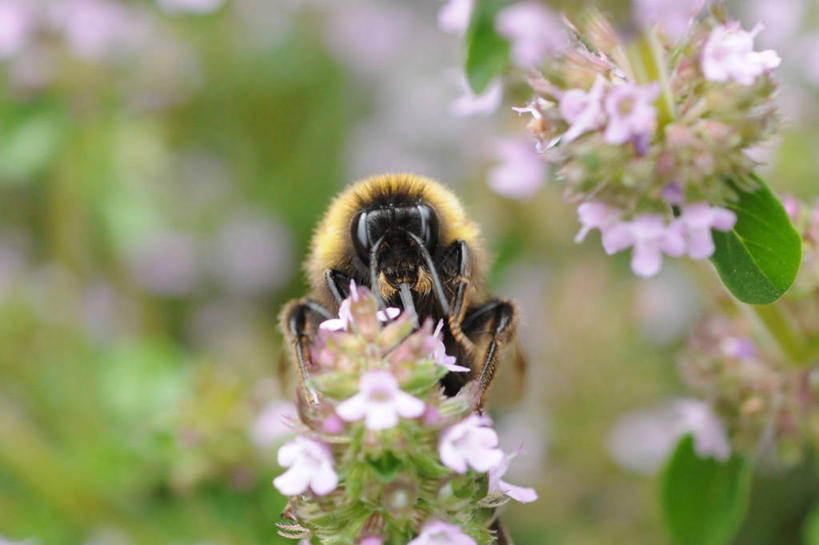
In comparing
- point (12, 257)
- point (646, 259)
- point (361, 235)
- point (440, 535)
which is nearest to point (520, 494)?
point (440, 535)

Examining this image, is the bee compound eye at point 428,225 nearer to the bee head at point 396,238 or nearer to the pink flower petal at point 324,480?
the bee head at point 396,238

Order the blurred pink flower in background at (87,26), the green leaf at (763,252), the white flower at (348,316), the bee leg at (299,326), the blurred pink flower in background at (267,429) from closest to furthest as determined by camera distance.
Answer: the white flower at (348,316)
the green leaf at (763,252)
the bee leg at (299,326)
the blurred pink flower in background at (267,429)
the blurred pink flower in background at (87,26)

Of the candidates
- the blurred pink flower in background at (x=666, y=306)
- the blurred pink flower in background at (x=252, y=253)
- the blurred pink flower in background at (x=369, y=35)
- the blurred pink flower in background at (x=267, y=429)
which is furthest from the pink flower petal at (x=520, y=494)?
the blurred pink flower in background at (x=369, y=35)

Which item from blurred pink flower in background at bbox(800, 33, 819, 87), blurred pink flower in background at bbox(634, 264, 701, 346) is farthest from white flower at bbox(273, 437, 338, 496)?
blurred pink flower in background at bbox(800, 33, 819, 87)

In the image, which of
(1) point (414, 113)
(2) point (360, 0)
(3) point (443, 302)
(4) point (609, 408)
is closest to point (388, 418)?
(3) point (443, 302)

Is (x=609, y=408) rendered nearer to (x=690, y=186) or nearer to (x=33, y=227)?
(x=690, y=186)

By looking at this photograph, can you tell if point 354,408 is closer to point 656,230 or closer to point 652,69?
point 656,230

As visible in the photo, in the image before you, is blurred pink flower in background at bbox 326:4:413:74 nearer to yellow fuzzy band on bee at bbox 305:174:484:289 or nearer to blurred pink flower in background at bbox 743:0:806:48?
blurred pink flower in background at bbox 743:0:806:48

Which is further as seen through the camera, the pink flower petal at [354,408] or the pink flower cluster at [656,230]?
the pink flower cluster at [656,230]

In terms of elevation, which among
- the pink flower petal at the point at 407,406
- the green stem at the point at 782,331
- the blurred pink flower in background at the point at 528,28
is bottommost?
the pink flower petal at the point at 407,406
